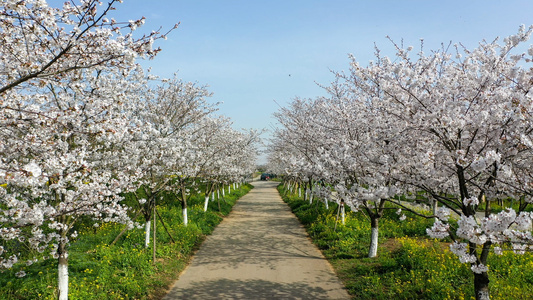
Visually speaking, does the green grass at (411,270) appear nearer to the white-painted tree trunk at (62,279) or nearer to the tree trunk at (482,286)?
the tree trunk at (482,286)

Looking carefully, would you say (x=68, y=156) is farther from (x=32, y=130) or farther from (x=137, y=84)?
(x=137, y=84)

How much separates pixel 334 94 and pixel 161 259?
406 inches

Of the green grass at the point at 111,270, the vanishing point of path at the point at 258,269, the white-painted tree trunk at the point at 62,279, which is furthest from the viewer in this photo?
the vanishing point of path at the point at 258,269

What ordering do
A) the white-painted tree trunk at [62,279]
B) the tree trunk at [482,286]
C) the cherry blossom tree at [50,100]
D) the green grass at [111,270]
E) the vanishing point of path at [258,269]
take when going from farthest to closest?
the vanishing point of path at [258,269]
the green grass at [111,270]
the white-painted tree trunk at [62,279]
the tree trunk at [482,286]
the cherry blossom tree at [50,100]

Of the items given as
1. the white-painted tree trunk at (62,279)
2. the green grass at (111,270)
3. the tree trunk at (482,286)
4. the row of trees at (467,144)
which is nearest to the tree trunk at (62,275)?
the white-painted tree trunk at (62,279)

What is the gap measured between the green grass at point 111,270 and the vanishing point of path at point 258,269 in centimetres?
52

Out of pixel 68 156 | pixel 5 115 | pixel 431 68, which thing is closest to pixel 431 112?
pixel 431 68

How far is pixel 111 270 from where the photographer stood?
780 centimetres

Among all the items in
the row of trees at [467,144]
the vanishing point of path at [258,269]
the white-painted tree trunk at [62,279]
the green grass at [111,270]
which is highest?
the row of trees at [467,144]

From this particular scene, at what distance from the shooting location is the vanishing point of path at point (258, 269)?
7.34m

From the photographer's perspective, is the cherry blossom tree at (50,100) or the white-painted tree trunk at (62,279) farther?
the white-painted tree trunk at (62,279)

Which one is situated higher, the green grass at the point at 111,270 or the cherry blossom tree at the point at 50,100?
the cherry blossom tree at the point at 50,100

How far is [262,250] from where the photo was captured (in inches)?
438

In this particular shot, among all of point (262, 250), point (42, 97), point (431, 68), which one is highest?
point (431, 68)
